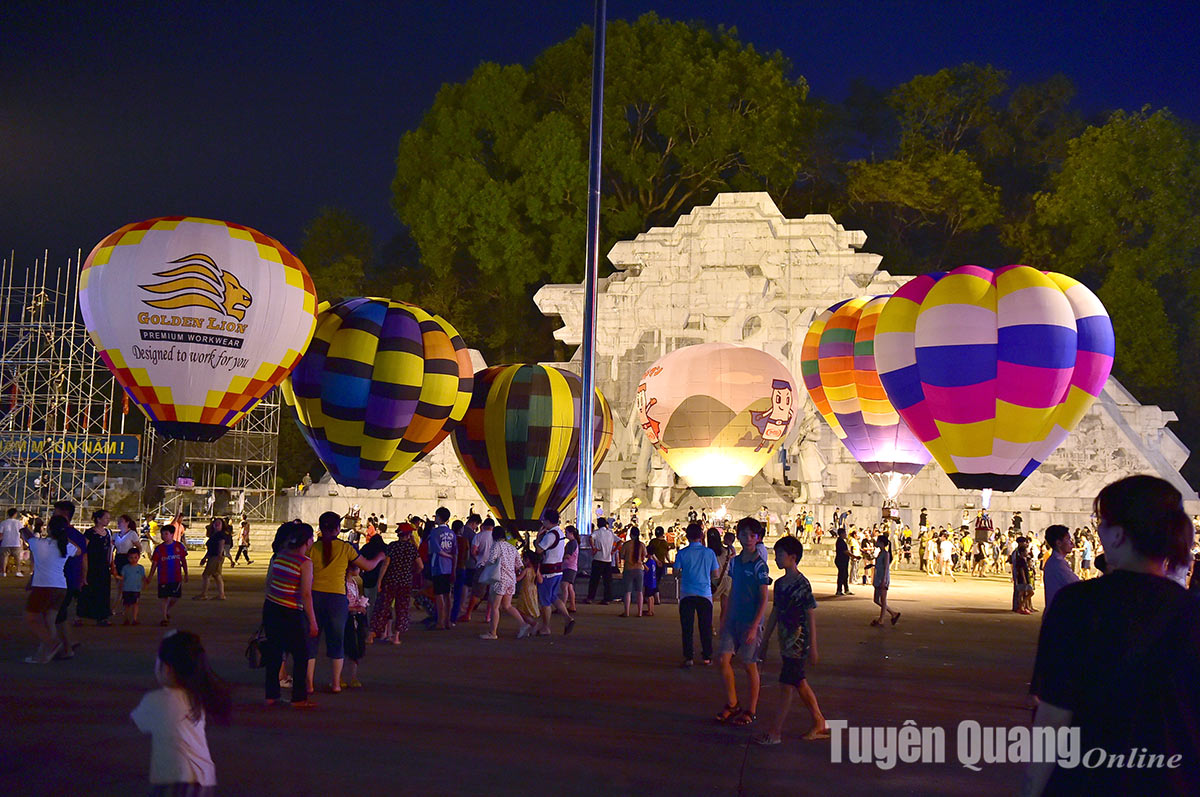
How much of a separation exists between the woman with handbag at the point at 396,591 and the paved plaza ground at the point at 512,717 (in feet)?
1.20

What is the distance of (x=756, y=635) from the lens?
26.8ft

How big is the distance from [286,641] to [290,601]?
0.32 metres

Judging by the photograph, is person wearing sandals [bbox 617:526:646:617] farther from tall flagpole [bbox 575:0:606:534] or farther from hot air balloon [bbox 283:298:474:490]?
hot air balloon [bbox 283:298:474:490]

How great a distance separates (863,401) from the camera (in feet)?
77.0

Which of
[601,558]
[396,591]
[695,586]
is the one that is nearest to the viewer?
[695,586]

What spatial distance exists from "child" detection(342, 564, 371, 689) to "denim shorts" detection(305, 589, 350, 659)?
0.18m

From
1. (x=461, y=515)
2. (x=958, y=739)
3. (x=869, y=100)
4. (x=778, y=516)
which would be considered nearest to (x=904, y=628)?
(x=958, y=739)

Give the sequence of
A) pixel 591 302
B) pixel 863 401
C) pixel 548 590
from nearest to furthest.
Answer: pixel 548 590, pixel 591 302, pixel 863 401

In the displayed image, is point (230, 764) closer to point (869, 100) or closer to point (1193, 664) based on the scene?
point (1193, 664)

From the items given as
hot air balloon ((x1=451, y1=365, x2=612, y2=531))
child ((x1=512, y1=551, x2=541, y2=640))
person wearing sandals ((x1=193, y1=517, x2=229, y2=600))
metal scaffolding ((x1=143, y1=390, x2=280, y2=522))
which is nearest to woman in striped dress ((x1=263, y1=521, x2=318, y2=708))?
child ((x1=512, y1=551, x2=541, y2=640))

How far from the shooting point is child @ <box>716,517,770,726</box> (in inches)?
316

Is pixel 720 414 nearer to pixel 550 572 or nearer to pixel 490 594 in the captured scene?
pixel 550 572

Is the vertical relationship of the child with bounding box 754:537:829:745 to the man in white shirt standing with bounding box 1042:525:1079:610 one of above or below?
below

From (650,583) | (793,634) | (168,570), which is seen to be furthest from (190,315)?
(793,634)
